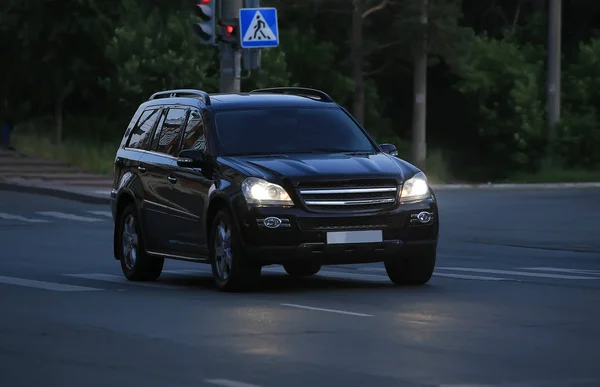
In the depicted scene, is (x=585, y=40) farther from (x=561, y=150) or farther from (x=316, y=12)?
(x=561, y=150)

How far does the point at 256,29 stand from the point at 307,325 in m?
19.0

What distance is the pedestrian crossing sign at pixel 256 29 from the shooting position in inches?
1248

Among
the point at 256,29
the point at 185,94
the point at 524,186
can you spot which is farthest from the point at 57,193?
the point at 185,94

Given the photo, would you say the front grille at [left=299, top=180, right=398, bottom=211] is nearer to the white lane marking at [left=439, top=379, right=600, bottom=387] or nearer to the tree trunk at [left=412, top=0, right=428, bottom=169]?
the white lane marking at [left=439, top=379, right=600, bottom=387]

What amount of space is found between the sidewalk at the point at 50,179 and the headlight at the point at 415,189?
18.1 meters

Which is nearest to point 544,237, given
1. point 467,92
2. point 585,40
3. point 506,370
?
point 506,370

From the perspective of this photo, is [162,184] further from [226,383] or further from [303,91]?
[226,383]

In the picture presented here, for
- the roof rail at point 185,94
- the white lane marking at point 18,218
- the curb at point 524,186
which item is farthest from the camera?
the curb at point 524,186

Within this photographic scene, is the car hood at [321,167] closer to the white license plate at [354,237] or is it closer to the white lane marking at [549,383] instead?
the white license plate at [354,237]

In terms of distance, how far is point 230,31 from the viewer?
1252 inches

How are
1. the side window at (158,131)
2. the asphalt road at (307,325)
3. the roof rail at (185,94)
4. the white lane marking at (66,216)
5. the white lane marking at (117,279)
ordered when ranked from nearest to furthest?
the asphalt road at (307,325), the white lane marking at (117,279), the roof rail at (185,94), the side window at (158,131), the white lane marking at (66,216)

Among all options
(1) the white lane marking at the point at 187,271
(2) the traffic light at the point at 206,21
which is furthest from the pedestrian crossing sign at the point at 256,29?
(1) the white lane marking at the point at 187,271

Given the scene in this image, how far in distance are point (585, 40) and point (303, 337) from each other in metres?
48.1

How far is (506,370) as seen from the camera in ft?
34.9
